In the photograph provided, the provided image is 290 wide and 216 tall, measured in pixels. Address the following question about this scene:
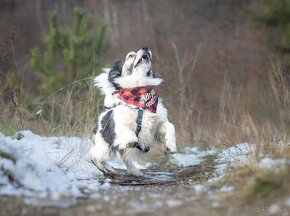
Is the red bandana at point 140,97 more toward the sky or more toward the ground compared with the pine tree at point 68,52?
more toward the ground

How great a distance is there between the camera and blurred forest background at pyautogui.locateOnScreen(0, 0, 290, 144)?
6.74m

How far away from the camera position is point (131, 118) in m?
5.41

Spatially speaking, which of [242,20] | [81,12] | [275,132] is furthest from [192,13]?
[275,132]

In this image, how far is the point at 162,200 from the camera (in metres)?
3.59

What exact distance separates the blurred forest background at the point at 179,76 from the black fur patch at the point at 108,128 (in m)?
0.69

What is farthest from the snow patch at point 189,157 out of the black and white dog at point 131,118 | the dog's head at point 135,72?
the dog's head at point 135,72

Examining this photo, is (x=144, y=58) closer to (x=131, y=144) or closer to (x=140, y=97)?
(x=140, y=97)

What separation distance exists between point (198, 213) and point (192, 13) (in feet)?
79.0

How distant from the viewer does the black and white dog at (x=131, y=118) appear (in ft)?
17.6

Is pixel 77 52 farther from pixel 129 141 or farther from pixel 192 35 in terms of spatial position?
pixel 192 35

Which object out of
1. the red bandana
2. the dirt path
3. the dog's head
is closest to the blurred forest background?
the dog's head

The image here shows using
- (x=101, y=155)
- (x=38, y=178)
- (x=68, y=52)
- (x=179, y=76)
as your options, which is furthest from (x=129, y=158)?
(x=68, y=52)

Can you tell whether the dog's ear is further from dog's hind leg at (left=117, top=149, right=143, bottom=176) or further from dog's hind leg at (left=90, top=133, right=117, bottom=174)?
dog's hind leg at (left=117, top=149, right=143, bottom=176)

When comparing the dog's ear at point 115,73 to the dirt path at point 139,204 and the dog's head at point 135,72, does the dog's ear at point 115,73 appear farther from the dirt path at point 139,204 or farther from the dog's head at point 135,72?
the dirt path at point 139,204
